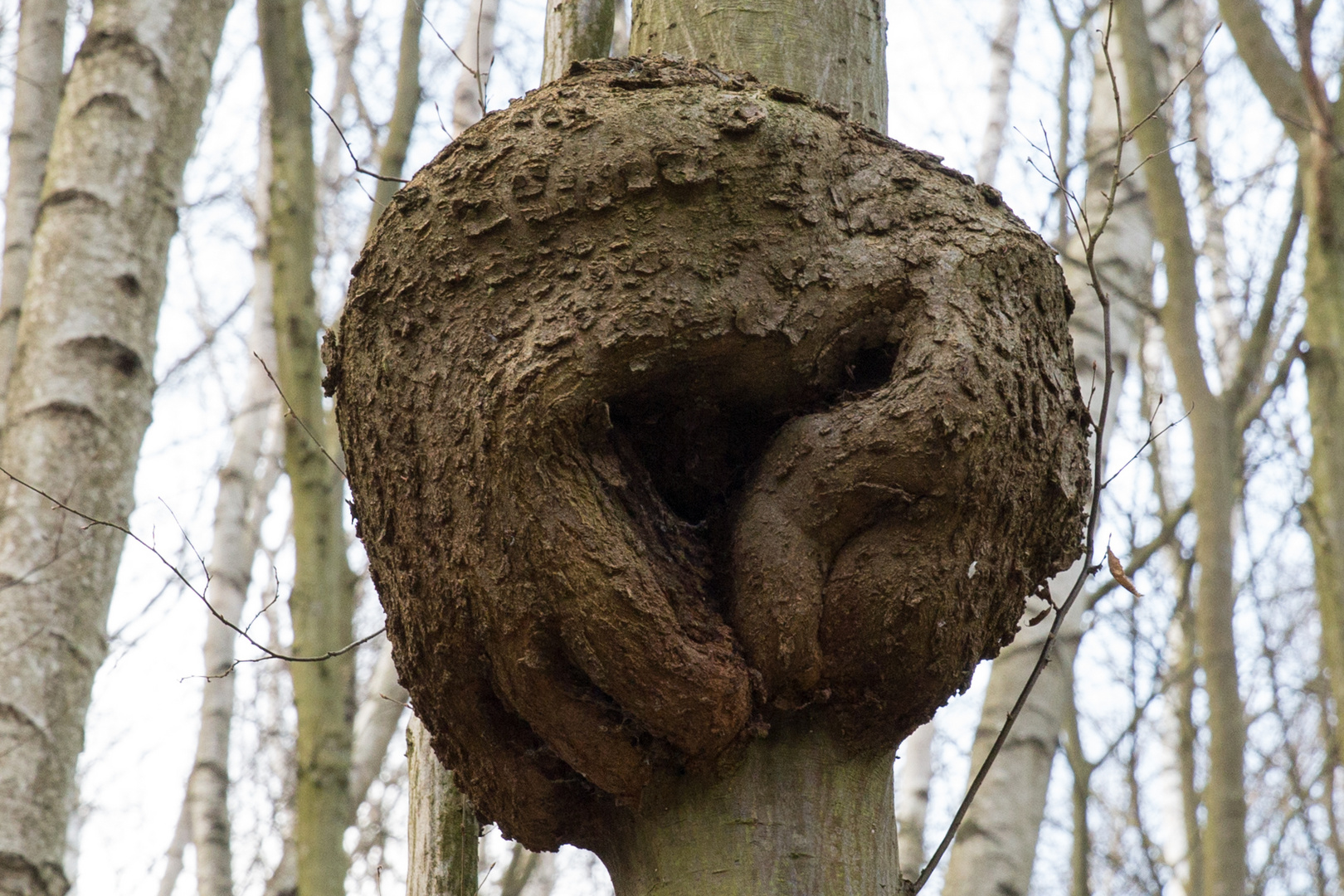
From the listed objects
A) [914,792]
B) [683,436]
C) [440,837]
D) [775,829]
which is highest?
[914,792]

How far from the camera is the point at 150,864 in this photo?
9914 mm

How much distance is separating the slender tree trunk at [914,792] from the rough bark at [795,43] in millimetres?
4560

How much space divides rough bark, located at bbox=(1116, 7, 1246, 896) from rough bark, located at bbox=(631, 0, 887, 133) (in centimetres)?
259

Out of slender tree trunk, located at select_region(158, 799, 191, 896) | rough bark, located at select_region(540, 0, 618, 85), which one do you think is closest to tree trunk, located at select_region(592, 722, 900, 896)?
rough bark, located at select_region(540, 0, 618, 85)

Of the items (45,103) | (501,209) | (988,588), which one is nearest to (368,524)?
(501,209)

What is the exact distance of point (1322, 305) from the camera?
4125 mm

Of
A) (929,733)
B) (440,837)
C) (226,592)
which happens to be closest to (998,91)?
(929,733)

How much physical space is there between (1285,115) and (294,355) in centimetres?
315

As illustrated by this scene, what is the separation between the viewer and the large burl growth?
6.43 ft

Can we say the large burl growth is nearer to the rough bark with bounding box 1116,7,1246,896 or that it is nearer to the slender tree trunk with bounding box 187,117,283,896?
the slender tree trunk with bounding box 187,117,283,896

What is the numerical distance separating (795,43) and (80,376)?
277 centimetres

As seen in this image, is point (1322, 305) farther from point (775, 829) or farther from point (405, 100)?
point (405, 100)

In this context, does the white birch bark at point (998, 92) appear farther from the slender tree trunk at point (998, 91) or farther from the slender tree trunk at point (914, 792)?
the slender tree trunk at point (914, 792)

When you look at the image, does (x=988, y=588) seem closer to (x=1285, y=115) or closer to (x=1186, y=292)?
(x=1285, y=115)
